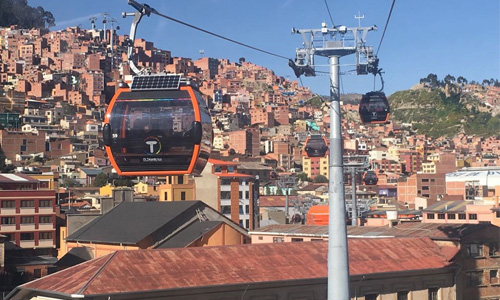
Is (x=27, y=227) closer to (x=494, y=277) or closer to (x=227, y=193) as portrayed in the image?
(x=227, y=193)

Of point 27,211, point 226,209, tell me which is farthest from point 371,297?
point 226,209

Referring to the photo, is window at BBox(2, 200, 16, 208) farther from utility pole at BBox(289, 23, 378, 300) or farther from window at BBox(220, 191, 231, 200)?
utility pole at BBox(289, 23, 378, 300)

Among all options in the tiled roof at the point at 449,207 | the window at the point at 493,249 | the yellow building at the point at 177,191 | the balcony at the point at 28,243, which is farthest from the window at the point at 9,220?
the window at the point at 493,249

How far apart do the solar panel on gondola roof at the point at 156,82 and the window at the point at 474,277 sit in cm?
2096

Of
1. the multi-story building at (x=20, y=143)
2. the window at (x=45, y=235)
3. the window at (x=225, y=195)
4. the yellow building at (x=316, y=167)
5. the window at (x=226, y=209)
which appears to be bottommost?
the window at (x=45, y=235)

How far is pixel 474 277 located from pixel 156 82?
2152 centimetres

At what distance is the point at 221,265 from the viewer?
1033 inches

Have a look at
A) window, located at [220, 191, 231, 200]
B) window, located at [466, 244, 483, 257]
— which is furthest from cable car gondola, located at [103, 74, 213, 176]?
window, located at [220, 191, 231, 200]

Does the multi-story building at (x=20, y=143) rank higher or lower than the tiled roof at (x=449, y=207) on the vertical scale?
higher

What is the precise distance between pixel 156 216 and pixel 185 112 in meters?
28.7

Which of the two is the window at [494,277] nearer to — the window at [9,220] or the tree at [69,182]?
the window at [9,220]

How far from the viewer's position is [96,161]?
119 metres

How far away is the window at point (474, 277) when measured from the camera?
1293 inches

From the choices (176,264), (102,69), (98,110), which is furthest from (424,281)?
(102,69)
